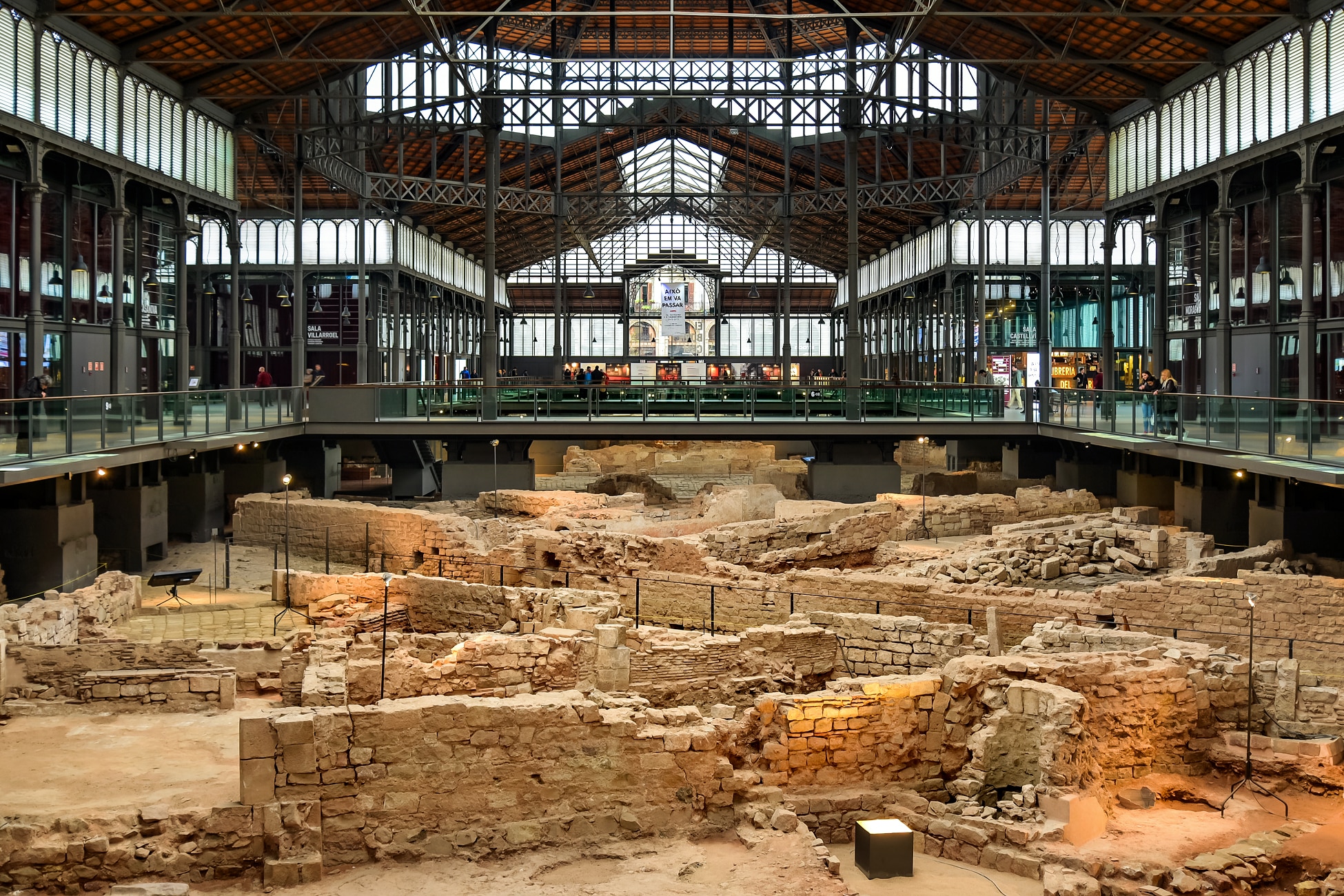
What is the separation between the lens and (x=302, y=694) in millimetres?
12141

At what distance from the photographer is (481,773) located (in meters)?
10.9

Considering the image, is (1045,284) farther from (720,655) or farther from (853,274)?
(720,655)

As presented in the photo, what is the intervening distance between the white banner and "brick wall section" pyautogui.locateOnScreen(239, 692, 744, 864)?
2911 cm

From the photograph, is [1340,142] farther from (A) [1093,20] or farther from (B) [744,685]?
(B) [744,685]

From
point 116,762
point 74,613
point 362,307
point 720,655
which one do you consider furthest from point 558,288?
point 116,762

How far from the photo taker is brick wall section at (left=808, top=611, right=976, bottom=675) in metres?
15.6

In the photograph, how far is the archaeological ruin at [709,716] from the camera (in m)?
10.5

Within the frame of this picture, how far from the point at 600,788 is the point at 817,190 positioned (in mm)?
31959

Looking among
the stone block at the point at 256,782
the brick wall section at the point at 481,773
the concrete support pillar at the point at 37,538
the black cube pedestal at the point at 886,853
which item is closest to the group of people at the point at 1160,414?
the black cube pedestal at the point at 886,853

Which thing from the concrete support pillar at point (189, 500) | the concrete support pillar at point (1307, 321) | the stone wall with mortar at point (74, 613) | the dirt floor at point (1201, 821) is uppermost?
the concrete support pillar at point (1307, 321)

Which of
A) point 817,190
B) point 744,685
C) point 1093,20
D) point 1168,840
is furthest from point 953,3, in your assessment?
point 1168,840

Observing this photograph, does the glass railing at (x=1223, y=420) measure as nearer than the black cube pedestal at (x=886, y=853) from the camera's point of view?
No

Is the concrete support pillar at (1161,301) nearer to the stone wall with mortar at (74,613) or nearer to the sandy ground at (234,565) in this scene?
the sandy ground at (234,565)

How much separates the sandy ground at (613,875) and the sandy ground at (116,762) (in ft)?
4.62
